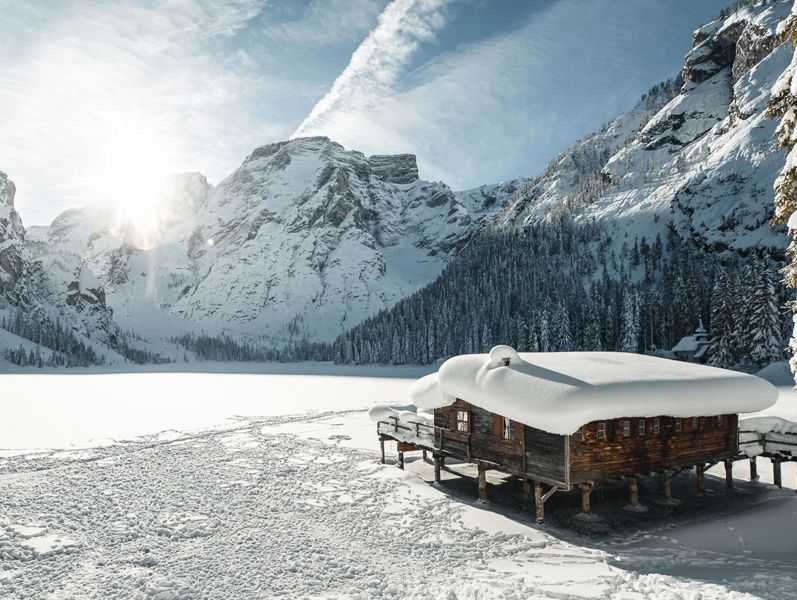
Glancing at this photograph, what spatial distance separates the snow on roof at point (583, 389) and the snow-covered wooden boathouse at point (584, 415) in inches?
1.6

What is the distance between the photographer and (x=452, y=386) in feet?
76.1

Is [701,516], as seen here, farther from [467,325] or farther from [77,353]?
[77,353]

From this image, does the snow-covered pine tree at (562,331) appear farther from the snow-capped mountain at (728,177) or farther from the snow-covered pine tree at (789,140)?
the snow-covered pine tree at (789,140)

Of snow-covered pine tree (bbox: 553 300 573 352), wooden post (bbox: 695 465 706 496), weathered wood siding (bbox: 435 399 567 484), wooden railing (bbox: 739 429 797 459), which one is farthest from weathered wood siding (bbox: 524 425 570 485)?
snow-covered pine tree (bbox: 553 300 573 352)

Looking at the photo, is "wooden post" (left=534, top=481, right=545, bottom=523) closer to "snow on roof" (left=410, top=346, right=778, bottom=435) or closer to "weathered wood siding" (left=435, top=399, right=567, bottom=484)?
"weathered wood siding" (left=435, top=399, right=567, bottom=484)

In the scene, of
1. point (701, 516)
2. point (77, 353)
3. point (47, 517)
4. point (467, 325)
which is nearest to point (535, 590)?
point (701, 516)

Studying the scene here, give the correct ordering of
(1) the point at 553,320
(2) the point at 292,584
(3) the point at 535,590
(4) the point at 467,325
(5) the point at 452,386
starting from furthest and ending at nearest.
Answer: (4) the point at 467,325 → (1) the point at 553,320 → (5) the point at 452,386 → (2) the point at 292,584 → (3) the point at 535,590

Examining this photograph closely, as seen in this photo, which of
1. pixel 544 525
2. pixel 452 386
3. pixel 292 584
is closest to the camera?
pixel 292 584

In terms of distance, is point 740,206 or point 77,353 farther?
point 77,353

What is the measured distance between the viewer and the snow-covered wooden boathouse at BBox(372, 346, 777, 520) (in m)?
19.0

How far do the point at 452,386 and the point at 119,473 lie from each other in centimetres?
1826

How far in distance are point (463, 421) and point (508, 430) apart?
2821 millimetres

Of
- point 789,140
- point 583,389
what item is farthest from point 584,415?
point 789,140

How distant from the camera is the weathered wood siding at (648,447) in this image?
766 inches
